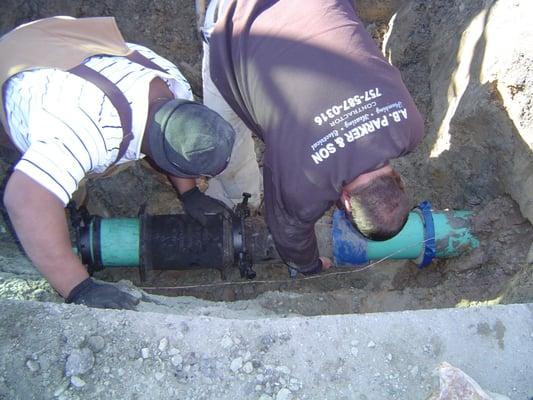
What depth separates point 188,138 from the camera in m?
1.89

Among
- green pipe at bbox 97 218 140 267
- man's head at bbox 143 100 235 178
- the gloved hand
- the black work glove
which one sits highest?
man's head at bbox 143 100 235 178

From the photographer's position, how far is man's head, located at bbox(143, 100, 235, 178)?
1.89 metres

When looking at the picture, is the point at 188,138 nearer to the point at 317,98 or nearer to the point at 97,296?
the point at 317,98

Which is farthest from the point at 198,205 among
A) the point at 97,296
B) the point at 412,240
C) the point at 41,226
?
the point at 412,240

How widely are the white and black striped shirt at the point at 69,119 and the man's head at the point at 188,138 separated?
0.25 feet

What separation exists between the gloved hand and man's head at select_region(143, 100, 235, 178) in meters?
0.64

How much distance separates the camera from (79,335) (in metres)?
1.65

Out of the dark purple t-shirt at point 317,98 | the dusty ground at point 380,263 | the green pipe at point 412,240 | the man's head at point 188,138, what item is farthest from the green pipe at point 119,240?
the green pipe at point 412,240

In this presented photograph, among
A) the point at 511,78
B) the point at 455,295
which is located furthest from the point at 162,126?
the point at 455,295

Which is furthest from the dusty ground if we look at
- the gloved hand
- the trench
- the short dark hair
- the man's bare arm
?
the short dark hair

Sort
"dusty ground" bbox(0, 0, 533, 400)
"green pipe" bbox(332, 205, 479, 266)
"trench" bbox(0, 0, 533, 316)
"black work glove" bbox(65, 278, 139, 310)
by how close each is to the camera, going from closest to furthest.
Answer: "dusty ground" bbox(0, 0, 533, 400), "black work glove" bbox(65, 278, 139, 310), "trench" bbox(0, 0, 533, 316), "green pipe" bbox(332, 205, 479, 266)

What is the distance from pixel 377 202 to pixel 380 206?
3 centimetres

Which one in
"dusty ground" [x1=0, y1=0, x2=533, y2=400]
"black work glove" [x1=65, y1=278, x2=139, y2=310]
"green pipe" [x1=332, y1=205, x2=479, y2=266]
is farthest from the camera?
"green pipe" [x1=332, y1=205, x2=479, y2=266]

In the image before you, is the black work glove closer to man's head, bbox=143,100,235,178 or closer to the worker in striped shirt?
the worker in striped shirt
